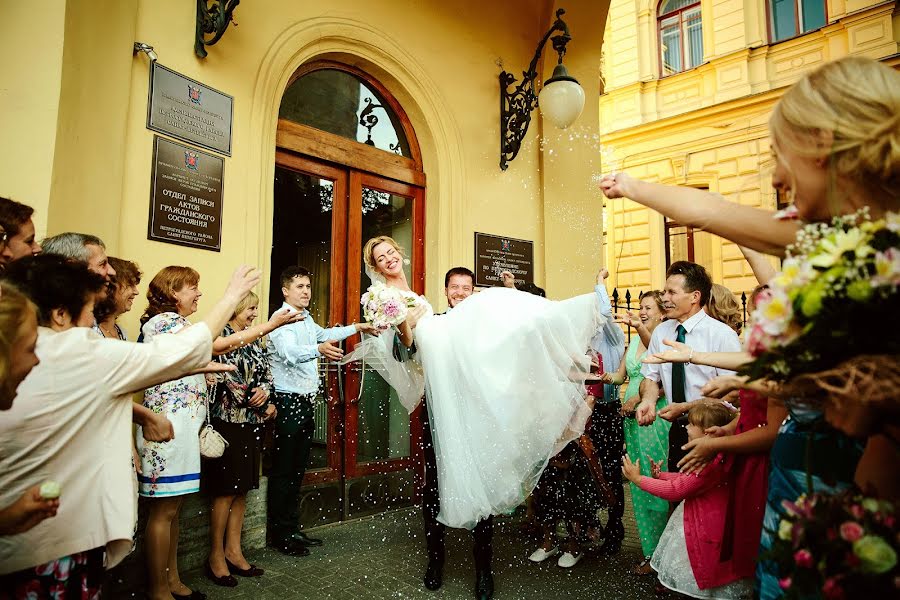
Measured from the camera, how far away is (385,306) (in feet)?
12.8

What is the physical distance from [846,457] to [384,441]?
471cm

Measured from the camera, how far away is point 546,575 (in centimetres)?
431

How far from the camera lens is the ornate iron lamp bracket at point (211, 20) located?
14.8ft

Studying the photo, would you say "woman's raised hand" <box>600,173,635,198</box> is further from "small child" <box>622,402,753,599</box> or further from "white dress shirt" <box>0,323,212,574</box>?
"small child" <box>622,402,753,599</box>

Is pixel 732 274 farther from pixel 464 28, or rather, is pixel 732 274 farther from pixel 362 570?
pixel 362 570

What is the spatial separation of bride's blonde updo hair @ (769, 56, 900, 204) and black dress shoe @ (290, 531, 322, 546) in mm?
4543

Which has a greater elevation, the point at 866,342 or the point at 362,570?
the point at 866,342

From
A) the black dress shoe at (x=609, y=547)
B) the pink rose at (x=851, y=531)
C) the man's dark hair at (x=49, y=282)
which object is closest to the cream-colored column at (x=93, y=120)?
the man's dark hair at (x=49, y=282)

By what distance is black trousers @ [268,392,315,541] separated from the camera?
4.77 meters

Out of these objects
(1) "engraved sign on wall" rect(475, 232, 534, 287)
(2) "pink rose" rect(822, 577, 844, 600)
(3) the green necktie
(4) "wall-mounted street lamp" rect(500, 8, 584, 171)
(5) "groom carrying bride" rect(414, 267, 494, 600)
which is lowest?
Result: (5) "groom carrying bride" rect(414, 267, 494, 600)

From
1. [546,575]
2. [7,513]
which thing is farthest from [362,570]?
[7,513]

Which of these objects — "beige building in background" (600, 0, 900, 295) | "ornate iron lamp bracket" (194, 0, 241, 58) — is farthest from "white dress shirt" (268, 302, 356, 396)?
"beige building in background" (600, 0, 900, 295)

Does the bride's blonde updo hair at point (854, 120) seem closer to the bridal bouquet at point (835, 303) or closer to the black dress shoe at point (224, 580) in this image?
the bridal bouquet at point (835, 303)

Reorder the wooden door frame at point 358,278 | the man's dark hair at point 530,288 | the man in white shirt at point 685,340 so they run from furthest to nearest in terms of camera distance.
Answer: the man's dark hair at point 530,288 < the wooden door frame at point 358,278 < the man in white shirt at point 685,340
